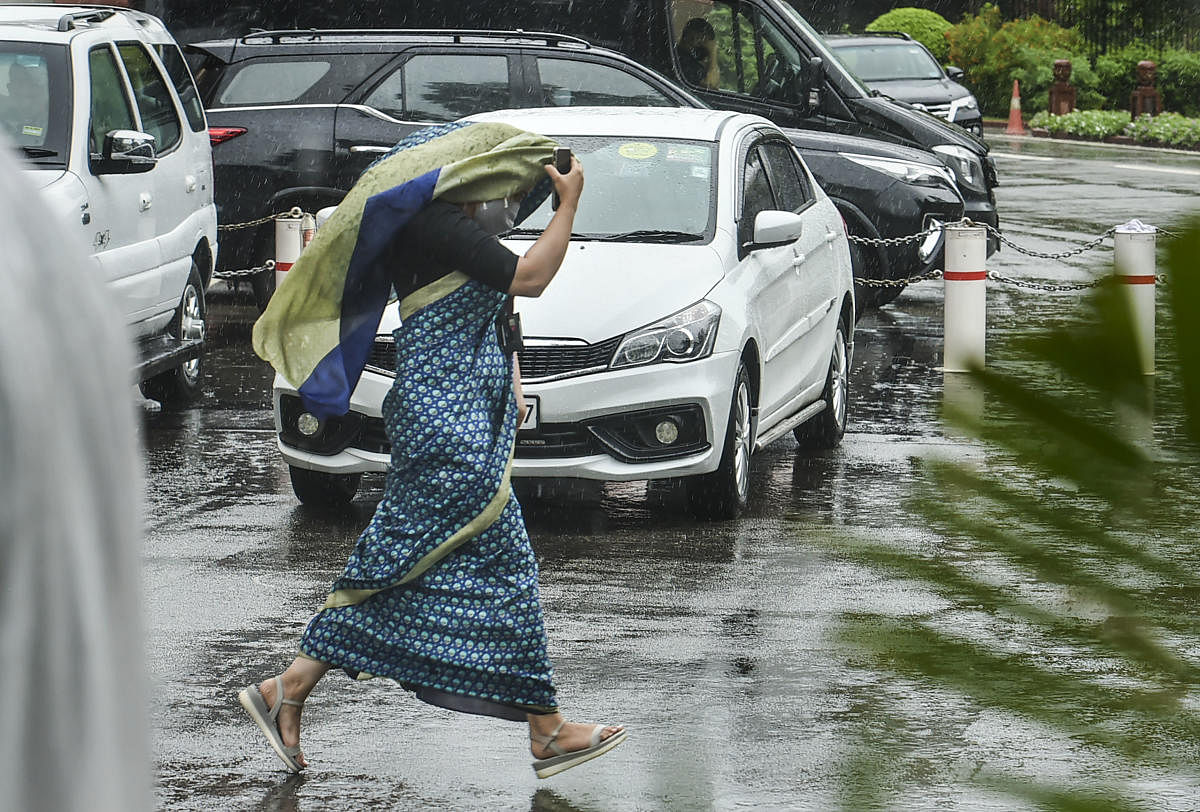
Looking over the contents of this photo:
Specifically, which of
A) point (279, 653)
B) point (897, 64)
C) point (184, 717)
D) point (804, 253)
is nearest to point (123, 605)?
point (184, 717)

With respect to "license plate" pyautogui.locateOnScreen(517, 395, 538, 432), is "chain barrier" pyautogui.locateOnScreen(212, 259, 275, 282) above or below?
below

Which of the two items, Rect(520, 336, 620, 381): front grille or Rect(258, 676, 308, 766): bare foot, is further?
Rect(520, 336, 620, 381): front grille

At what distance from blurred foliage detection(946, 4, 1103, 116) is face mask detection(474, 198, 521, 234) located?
3508 cm

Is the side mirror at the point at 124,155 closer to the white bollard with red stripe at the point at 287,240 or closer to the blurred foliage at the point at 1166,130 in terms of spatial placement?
the white bollard with red stripe at the point at 287,240

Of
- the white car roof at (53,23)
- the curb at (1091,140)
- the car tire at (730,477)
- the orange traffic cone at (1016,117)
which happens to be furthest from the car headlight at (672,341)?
the orange traffic cone at (1016,117)

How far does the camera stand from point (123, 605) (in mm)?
646

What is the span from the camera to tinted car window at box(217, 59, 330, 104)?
13.6m

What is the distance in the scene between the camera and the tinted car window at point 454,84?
45.2ft

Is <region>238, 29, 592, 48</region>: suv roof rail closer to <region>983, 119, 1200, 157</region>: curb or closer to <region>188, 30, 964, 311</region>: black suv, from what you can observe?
<region>188, 30, 964, 311</region>: black suv

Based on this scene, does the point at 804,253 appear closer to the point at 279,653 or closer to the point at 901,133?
the point at 279,653

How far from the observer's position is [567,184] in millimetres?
4883

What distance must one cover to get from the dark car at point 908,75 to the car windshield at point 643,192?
18.4 metres

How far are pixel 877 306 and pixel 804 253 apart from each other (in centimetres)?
644

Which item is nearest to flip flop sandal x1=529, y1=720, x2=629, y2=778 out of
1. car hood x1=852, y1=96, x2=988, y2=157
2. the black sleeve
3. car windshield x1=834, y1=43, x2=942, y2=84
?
the black sleeve
